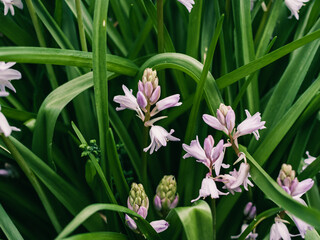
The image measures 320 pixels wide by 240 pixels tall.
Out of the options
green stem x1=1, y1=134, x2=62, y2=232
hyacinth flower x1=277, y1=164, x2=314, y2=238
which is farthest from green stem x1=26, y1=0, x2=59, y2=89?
hyacinth flower x1=277, y1=164, x2=314, y2=238

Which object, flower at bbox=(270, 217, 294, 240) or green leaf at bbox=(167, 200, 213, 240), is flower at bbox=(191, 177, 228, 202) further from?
flower at bbox=(270, 217, 294, 240)

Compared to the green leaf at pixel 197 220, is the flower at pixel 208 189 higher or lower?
higher

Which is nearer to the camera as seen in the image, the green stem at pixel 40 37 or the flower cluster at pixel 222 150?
the flower cluster at pixel 222 150

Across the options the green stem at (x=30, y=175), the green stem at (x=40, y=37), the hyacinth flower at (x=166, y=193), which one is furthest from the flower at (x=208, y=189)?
the green stem at (x=40, y=37)

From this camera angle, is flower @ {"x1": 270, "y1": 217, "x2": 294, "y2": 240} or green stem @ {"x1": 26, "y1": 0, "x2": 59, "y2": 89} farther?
green stem @ {"x1": 26, "y1": 0, "x2": 59, "y2": 89}

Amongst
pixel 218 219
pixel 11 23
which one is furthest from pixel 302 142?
pixel 11 23

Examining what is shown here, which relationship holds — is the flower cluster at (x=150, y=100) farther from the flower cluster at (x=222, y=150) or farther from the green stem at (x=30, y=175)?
the green stem at (x=30, y=175)

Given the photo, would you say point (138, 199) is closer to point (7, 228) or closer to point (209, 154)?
point (209, 154)

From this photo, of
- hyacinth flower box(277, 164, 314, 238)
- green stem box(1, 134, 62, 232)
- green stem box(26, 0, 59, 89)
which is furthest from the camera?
green stem box(26, 0, 59, 89)
